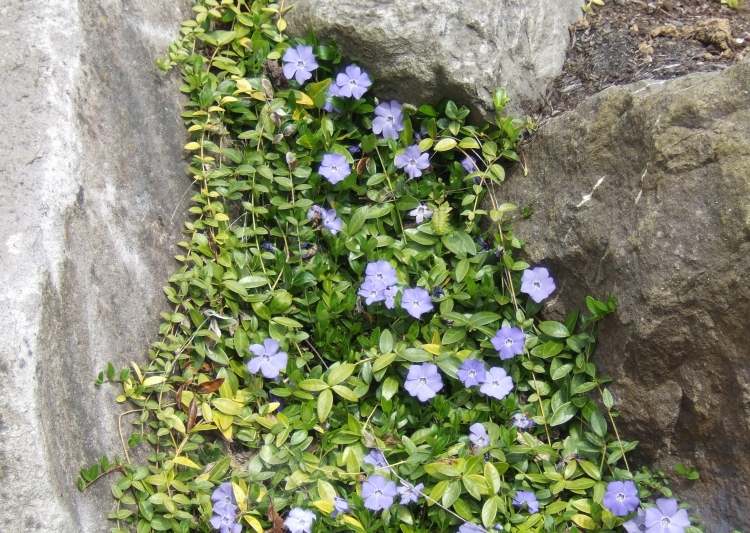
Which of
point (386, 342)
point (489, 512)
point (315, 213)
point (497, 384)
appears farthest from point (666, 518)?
point (315, 213)

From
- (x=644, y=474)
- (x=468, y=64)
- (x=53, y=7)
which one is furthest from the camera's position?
Result: (x=468, y=64)

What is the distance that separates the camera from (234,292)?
298 cm

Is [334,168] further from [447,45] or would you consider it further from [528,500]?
[528,500]

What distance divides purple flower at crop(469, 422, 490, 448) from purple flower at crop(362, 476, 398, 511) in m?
0.32

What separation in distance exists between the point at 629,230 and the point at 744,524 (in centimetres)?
96

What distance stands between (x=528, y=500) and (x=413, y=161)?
4.34ft

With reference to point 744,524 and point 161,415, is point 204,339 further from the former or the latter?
point 744,524

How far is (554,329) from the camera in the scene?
283cm

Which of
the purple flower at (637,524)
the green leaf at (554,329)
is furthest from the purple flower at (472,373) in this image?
the purple flower at (637,524)

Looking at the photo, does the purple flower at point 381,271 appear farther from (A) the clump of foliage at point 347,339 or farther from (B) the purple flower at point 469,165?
(B) the purple flower at point 469,165

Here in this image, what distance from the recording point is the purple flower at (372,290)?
9.52ft

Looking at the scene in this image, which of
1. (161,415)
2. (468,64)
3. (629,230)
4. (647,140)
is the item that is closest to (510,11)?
(468,64)

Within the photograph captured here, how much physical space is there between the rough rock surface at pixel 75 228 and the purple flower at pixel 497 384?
120 cm

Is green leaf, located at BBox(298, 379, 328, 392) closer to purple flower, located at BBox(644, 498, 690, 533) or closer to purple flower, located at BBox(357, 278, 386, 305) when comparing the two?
purple flower, located at BBox(357, 278, 386, 305)
